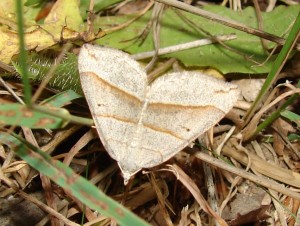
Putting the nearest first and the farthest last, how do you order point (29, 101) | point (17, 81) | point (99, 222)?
Result: 1. point (29, 101)
2. point (99, 222)
3. point (17, 81)

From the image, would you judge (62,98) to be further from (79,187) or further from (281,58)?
(281,58)

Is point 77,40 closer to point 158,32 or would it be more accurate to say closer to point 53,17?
point 53,17

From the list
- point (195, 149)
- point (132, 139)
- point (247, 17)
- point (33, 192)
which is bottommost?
point (33, 192)

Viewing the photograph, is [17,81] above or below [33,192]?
above

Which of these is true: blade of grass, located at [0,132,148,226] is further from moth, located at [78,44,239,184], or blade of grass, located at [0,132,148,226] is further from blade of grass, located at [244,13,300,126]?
blade of grass, located at [244,13,300,126]

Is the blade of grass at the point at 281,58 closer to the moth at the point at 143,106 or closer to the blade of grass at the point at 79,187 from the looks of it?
the moth at the point at 143,106

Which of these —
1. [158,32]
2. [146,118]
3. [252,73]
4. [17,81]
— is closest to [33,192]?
[17,81]

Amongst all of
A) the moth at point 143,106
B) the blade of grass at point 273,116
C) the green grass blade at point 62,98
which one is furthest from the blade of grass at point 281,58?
the green grass blade at point 62,98
